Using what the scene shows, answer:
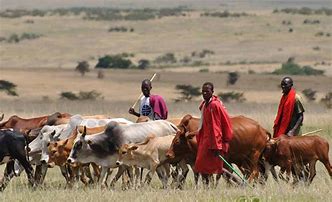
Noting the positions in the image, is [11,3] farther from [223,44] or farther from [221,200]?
[221,200]

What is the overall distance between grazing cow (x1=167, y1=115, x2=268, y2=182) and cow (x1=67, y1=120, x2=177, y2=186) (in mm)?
692

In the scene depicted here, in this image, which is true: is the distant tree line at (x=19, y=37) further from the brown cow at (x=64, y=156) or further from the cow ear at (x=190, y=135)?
the cow ear at (x=190, y=135)

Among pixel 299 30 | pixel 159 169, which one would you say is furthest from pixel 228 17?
pixel 159 169

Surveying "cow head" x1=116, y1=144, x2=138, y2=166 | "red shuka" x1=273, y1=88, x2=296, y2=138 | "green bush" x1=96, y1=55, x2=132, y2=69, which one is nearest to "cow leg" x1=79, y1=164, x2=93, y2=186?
"cow head" x1=116, y1=144, x2=138, y2=166

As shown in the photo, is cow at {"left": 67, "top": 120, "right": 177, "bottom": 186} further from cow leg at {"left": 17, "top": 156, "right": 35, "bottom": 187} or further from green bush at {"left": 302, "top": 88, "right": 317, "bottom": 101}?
green bush at {"left": 302, "top": 88, "right": 317, "bottom": 101}

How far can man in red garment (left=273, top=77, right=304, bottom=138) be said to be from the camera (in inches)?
667

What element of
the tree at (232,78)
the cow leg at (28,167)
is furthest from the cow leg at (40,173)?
the tree at (232,78)

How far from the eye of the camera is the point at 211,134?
15297mm

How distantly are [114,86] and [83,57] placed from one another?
80.8 ft

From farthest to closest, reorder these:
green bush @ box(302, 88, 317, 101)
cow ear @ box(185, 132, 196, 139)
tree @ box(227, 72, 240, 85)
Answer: tree @ box(227, 72, 240, 85), green bush @ box(302, 88, 317, 101), cow ear @ box(185, 132, 196, 139)

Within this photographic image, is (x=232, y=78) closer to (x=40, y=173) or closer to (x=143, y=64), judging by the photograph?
(x=143, y=64)

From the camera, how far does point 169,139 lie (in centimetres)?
1666

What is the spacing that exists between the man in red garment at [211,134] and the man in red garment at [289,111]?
1730 mm

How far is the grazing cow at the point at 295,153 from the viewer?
53.7 feet
